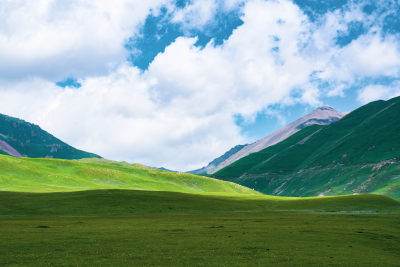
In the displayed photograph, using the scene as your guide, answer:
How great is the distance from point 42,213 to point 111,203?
78.9ft

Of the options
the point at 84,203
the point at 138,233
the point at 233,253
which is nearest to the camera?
the point at 233,253

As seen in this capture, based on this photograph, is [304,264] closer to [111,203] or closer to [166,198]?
[111,203]

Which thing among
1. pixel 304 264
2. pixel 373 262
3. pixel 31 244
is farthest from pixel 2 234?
pixel 373 262

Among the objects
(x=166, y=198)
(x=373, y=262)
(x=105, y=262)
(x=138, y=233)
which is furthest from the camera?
(x=166, y=198)

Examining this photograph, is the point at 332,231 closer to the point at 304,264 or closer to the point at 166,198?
the point at 304,264

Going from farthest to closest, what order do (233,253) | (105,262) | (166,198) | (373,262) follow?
(166,198)
(233,253)
(373,262)
(105,262)

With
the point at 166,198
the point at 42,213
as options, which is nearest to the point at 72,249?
the point at 42,213

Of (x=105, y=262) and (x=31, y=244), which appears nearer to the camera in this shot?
(x=105, y=262)

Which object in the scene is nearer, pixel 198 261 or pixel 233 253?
pixel 198 261

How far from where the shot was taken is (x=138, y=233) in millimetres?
49969

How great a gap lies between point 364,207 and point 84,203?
105 metres

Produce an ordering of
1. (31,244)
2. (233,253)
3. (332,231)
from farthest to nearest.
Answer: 1. (332,231)
2. (31,244)
3. (233,253)

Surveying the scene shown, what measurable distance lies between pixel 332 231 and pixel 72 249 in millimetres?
40365

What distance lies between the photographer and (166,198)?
13150 cm
